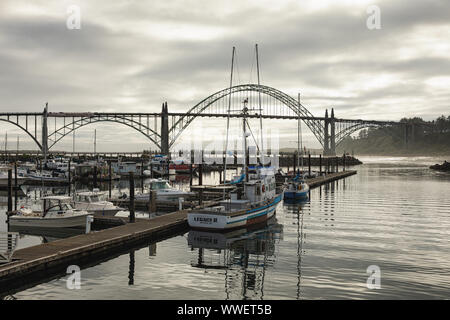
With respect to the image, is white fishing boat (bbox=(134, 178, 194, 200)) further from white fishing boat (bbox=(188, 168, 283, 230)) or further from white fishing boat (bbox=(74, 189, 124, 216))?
white fishing boat (bbox=(188, 168, 283, 230))

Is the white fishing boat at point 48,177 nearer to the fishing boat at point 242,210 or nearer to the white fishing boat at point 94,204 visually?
the white fishing boat at point 94,204

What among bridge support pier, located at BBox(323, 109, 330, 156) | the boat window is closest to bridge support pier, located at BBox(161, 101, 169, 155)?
bridge support pier, located at BBox(323, 109, 330, 156)

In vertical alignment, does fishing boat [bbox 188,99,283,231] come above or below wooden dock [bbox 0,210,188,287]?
above

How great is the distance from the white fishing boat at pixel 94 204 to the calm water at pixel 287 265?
21.9ft

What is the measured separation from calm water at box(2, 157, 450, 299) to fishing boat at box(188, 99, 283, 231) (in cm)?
84

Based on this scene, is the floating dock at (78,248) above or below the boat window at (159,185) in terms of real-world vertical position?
below

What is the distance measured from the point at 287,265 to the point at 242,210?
884 centimetres

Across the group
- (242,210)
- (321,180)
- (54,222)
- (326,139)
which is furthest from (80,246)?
(326,139)

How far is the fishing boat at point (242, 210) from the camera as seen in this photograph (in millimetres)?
27656

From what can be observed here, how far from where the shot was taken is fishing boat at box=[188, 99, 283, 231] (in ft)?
90.7

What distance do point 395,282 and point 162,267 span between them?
1062 cm

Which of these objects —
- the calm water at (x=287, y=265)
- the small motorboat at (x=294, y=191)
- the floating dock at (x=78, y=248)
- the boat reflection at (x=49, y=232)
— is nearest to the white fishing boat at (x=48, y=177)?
the small motorboat at (x=294, y=191)

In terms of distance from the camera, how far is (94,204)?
34.1 meters
